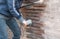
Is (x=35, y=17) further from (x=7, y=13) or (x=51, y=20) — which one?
(x=7, y=13)

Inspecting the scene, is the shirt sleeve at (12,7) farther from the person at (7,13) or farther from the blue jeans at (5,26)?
the blue jeans at (5,26)

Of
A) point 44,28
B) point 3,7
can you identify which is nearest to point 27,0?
point 44,28

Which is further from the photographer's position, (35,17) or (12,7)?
(35,17)

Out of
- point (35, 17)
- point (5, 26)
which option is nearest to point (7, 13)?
point (5, 26)

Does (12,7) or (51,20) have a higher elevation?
(12,7)

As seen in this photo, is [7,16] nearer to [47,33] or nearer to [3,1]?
[3,1]

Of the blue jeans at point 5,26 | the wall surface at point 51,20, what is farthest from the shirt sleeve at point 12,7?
the wall surface at point 51,20

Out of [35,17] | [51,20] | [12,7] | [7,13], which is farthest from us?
[35,17]

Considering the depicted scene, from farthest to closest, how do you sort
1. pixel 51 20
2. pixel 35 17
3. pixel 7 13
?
pixel 35 17
pixel 51 20
pixel 7 13

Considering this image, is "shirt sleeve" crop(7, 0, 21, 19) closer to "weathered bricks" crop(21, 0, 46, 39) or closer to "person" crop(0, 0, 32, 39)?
"person" crop(0, 0, 32, 39)

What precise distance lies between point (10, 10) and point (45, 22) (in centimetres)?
102

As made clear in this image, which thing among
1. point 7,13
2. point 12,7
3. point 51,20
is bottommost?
point 51,20

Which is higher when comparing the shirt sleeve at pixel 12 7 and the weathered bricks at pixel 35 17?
the shirt sleeve at pixel 12 7

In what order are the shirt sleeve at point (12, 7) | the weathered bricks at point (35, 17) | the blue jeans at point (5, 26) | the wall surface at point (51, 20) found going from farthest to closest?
the weathered bricks at point (35, 17), the wall surface at point (51, 20), the blue jeans at point (5, 26), the shirt sleeve at point (12, 7)
